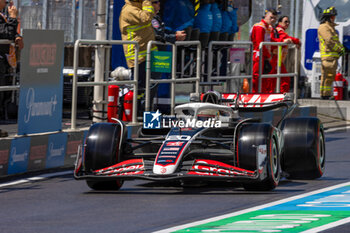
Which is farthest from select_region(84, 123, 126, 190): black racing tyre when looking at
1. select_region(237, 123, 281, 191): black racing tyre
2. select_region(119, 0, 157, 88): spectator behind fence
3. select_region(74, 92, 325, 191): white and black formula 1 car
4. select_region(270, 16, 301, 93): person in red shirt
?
select_region(270, 16, 301, 93): person in red shirt

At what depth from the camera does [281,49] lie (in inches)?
750

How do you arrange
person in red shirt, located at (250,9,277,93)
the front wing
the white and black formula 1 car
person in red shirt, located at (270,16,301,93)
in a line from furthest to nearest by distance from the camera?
person in red shirt, located at (270,16,301,93) < person in red shirt, located at (250,9,277,93) < the white and black formula 1 car < the front wing

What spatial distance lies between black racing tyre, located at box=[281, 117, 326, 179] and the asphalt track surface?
14cm

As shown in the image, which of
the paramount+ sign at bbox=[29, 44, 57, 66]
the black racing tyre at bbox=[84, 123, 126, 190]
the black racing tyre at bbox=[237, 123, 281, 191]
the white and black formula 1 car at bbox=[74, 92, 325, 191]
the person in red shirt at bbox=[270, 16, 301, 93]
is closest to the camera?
the white and black formula 1 car at bbox=[74, 92, 325, 191]

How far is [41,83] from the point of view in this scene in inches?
472

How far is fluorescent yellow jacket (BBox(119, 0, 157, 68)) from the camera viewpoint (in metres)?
14.7

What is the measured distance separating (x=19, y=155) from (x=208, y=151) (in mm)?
2499

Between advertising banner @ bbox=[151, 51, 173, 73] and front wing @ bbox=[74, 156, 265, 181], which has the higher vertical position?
advertising banner @ bbox=[151, 51, 173, 73]

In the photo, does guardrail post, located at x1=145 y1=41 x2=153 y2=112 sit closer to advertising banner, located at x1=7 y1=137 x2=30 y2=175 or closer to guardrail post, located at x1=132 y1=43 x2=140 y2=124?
guardrail post, located at x1=132 y1=43 x2=140 y2=124

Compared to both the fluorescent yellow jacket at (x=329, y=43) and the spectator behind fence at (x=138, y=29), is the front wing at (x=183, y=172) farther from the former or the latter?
the fluorescent yellow jacket at (x=329, y=43)

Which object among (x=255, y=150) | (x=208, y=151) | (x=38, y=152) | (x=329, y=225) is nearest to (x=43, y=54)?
(x=38, y=152)

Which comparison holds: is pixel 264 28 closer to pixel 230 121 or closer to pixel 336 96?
pixel 336 96

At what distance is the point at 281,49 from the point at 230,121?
26.9 ft

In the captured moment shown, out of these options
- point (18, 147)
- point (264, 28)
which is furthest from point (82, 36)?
point (18, 147)
